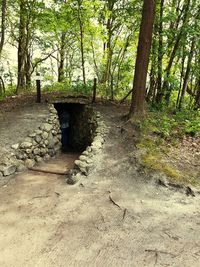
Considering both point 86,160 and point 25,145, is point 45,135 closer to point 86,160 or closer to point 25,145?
point 25,145

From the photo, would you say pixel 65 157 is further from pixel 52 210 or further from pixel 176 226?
pixel 176 226

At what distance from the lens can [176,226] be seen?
17.3 ft

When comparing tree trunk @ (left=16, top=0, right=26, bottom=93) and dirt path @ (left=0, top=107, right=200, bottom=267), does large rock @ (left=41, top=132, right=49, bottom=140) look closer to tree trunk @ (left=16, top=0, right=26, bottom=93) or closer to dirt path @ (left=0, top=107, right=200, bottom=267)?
dirt path @ (left=0, top=107, right=200, bottom=267)

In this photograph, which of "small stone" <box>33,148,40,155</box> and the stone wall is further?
the stone wall

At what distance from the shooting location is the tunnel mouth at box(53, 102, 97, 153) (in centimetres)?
1175

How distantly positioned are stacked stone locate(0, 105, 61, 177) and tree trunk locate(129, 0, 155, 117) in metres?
2.91

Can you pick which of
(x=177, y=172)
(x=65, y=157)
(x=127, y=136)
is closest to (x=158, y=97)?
(x=127, y=136)

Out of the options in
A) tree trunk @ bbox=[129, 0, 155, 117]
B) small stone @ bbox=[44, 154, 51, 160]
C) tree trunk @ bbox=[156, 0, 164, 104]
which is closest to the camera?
tree trunk @ bbox=[129, 0, 155, 117]

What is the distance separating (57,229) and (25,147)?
367cm

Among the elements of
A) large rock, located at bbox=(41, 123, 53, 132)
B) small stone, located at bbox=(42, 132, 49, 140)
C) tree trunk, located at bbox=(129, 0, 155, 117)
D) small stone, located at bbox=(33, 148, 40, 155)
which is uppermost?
tree trunk, located at bbox=(129, 0, 155, 117)

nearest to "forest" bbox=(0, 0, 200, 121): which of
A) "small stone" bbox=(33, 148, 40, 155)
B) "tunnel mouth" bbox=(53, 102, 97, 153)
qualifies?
"tunnel mouth" bbox=(53, 102, 97, 153)

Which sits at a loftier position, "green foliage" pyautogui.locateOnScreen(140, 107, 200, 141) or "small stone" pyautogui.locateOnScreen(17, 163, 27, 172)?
"green foliage" pyautogui.locateOnScreen(140, 107, 200, 141)

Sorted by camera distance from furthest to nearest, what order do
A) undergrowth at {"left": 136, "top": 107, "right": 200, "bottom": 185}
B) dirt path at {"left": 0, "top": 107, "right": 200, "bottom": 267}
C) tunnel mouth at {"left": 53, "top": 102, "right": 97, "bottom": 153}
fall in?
tunnel mouth at {"left": 53, "top": 102, "right": 97, "bottom": 153}, undergrowth at {"left": 136, "top": 107, "right": 200, "bottom": 185}, dirt path at {"left": 0, "top": 107, "right": 200, "bottom": 267}

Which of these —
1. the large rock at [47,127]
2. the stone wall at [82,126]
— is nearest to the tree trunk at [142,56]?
the stone wall at [82,126]
